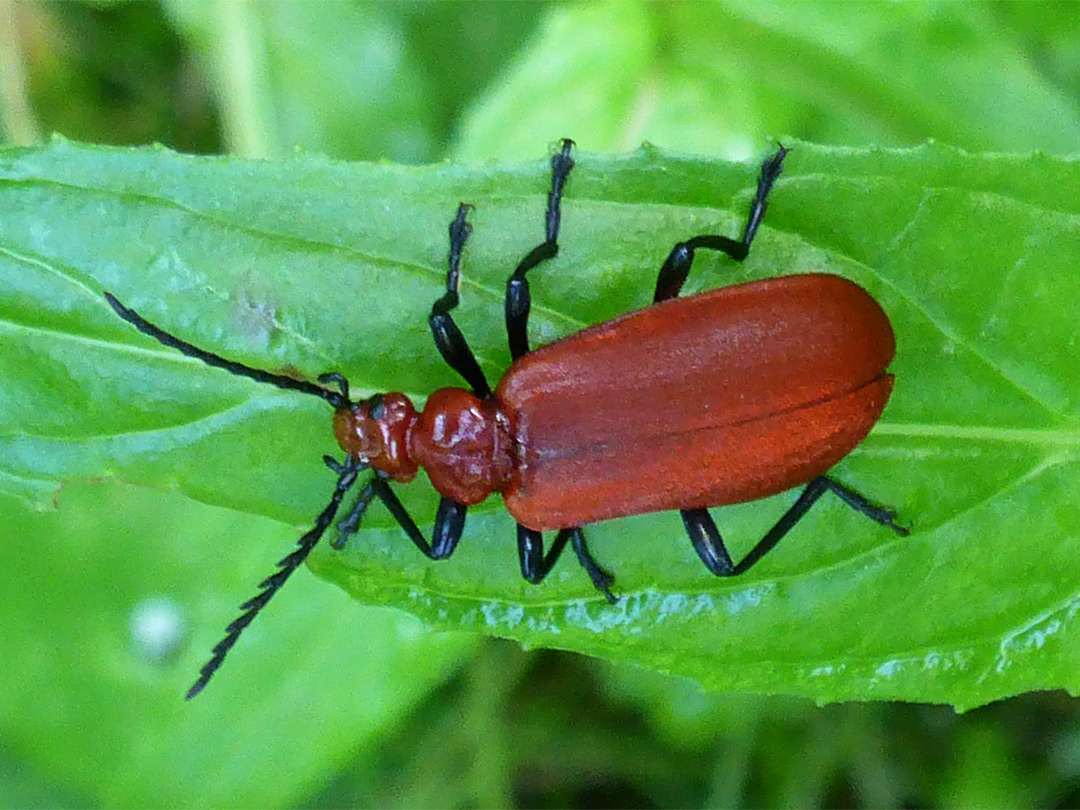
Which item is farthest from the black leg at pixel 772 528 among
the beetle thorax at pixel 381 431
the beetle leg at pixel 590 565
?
the beetle thorax at pixel 381 431

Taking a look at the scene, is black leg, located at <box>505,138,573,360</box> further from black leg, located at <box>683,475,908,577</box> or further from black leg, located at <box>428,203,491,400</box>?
black leg, located at <box>683,475,908,577</box>

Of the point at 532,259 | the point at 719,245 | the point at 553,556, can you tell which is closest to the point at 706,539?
the point at 553,556

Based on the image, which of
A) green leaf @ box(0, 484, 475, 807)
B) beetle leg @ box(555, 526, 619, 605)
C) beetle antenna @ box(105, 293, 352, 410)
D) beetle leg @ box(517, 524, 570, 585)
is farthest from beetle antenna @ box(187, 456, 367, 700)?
green leaf @ box(0, 484, 475, 807)

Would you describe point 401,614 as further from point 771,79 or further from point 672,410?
point 771,79

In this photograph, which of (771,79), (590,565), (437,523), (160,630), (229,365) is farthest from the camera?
(160,630)

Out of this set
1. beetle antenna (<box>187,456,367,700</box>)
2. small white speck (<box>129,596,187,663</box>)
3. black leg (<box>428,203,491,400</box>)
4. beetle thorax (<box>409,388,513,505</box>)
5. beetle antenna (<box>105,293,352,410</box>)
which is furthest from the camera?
small white speck (<box>129,596,187,663</box>)

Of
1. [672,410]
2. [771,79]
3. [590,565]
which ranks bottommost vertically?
[590,565]
